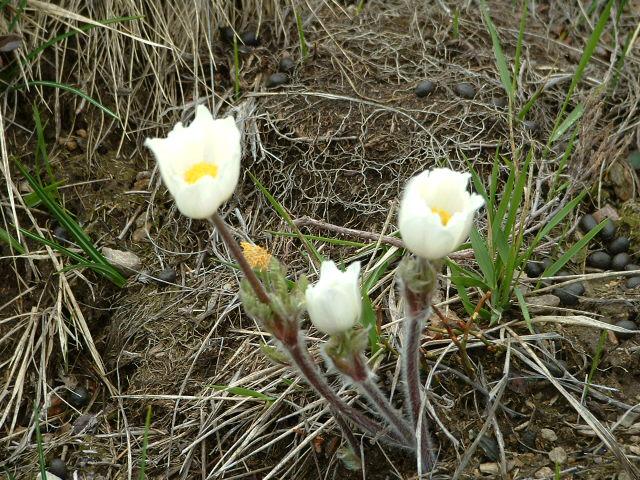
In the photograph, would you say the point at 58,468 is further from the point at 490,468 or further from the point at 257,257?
the point at 490,468

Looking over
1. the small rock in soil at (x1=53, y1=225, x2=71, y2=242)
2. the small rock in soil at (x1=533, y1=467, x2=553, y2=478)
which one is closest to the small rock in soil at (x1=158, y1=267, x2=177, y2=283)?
the small rock in soil at (x1=53, y1=225, x2=71, y2=242)

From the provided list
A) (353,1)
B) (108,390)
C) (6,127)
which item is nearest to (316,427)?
(108,390)

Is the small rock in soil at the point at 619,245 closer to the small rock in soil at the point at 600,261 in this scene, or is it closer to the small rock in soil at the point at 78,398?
the small rock in soil at the point at 600,261

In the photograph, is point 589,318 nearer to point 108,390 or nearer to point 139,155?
point 108,390

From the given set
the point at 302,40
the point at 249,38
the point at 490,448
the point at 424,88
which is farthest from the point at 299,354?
the point at 249,38

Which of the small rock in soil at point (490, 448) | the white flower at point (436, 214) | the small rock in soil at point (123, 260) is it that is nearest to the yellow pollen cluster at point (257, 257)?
the white flower at point (436, 214)

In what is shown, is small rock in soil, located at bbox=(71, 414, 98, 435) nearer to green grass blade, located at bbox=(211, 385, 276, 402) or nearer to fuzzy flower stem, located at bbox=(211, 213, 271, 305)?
green grass blade, located at bbox=(211, 385, 276, 402)

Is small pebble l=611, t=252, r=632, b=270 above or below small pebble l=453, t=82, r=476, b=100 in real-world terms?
below
